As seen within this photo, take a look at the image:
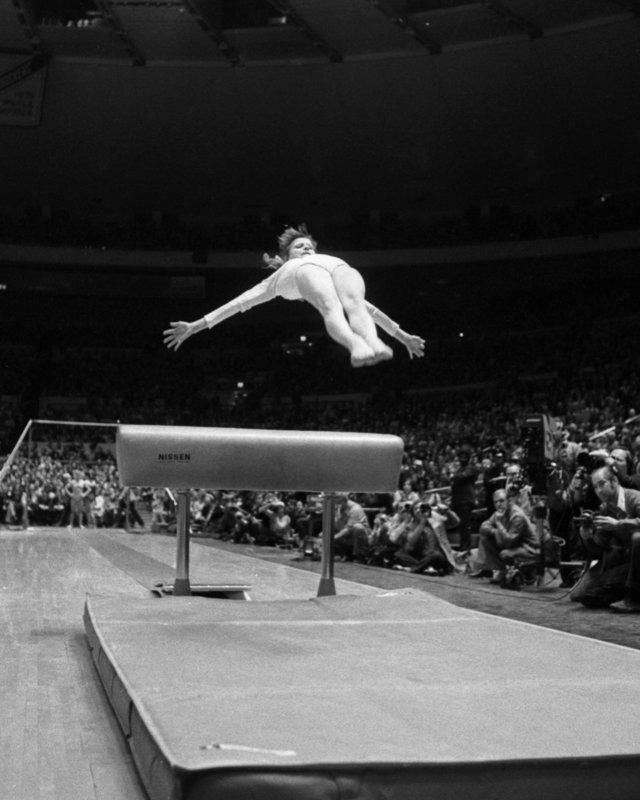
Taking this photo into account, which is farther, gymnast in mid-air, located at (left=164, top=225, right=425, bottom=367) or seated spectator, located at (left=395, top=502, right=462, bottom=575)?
seated spectator, located at (left=395, top=502, right=462, bottom=575)

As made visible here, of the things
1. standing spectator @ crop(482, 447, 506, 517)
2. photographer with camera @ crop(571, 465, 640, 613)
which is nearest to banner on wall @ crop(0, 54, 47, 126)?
standing spectator @ crop(482, 447, 506, 517)

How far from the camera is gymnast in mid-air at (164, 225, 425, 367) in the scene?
417cm

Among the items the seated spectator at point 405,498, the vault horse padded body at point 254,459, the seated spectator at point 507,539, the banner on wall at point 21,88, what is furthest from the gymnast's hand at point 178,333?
the banner on wall at point 21,88

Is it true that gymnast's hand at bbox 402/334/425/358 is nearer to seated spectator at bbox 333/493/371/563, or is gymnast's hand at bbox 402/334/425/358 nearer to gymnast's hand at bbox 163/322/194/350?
gymnast's hand at bbox 163/322/194/350

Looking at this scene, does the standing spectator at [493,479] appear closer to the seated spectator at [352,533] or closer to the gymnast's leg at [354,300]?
the seated spectator at [352,533]

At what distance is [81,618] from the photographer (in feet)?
16.8

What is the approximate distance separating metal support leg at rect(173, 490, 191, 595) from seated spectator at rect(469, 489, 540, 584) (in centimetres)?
342

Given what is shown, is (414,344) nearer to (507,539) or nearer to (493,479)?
(507,539)

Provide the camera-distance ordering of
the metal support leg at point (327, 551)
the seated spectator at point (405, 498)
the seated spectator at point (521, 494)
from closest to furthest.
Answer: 1. the metal support leg at point (327, 551)
2. the seated spectator at point (521, 494)
3. the seated spectator at point (405, 498)

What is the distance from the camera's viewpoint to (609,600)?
19.2 ft

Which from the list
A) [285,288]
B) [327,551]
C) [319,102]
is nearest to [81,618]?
[327,551]

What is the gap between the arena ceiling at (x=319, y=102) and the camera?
60.7 feet

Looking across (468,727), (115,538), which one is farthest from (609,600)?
(115,538)

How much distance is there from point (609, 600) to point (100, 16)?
17.8m
